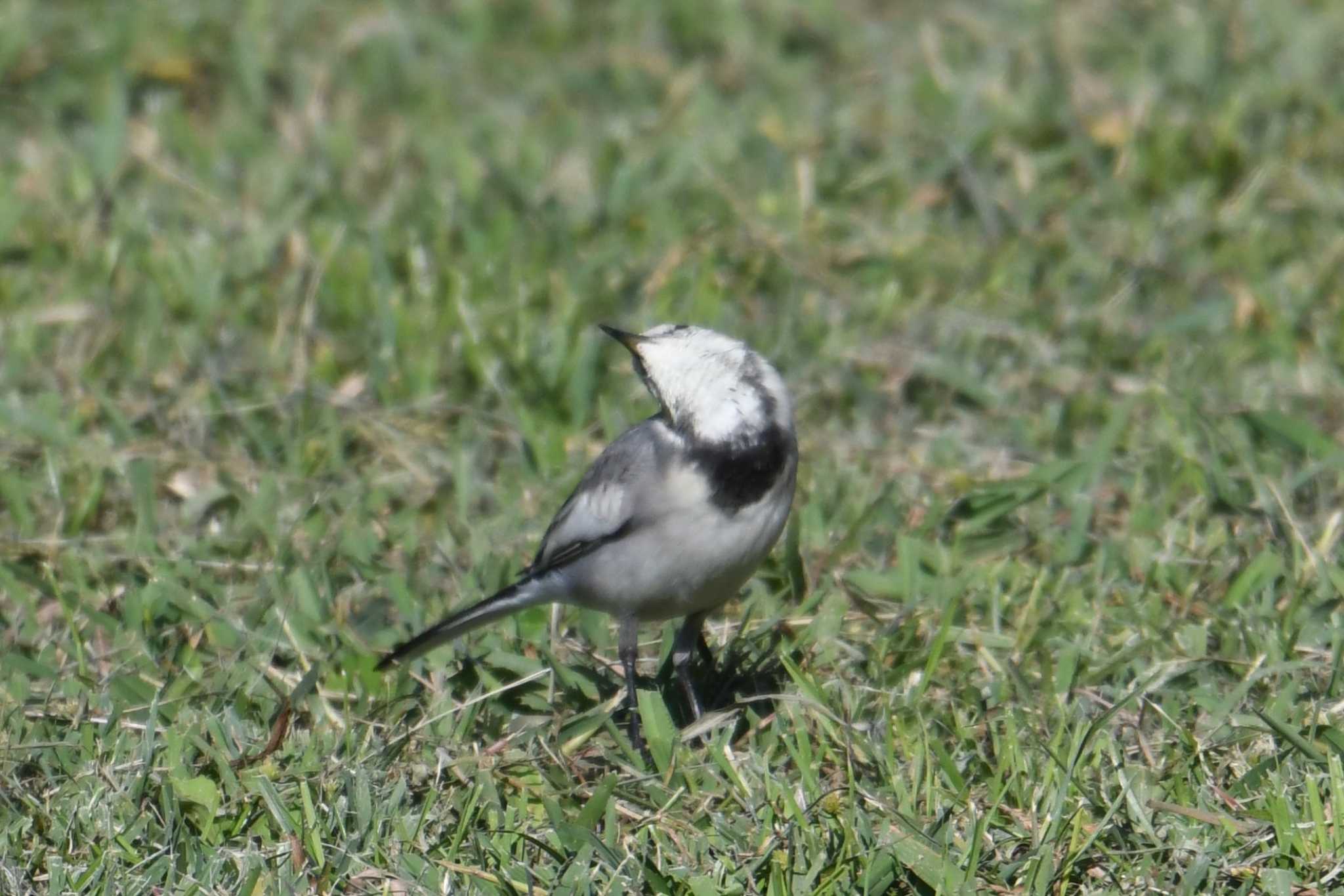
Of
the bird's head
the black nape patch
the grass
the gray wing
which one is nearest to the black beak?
the bird's head

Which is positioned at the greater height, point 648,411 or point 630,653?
point 630,653

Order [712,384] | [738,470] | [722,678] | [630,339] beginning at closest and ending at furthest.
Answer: [738,470]
[712,384]
[630,339]
[722,678]

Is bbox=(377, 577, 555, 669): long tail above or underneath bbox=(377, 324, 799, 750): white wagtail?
underneath

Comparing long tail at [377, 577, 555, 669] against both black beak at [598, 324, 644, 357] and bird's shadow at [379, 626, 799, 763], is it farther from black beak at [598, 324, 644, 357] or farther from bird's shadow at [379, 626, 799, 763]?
black beak at [598, 324, 644, 357]

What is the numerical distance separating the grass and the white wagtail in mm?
284

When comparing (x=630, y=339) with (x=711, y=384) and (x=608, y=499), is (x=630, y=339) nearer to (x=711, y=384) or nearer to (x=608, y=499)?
(x=711, y=384)

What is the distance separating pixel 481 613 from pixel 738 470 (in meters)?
0.81

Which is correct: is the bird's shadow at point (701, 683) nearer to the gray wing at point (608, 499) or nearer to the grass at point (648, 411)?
the grass at point (648, 411)

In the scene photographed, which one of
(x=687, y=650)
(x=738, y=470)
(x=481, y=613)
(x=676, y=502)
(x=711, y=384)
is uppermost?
(x=711, y=384)

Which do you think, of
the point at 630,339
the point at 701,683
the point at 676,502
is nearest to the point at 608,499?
the point at 676,502

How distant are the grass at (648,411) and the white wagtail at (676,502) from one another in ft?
0.93

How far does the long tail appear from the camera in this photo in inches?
184

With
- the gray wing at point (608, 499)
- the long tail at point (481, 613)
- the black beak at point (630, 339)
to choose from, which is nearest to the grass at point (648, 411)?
the long tail at point (481, 613)

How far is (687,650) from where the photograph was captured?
4801 millimetres
